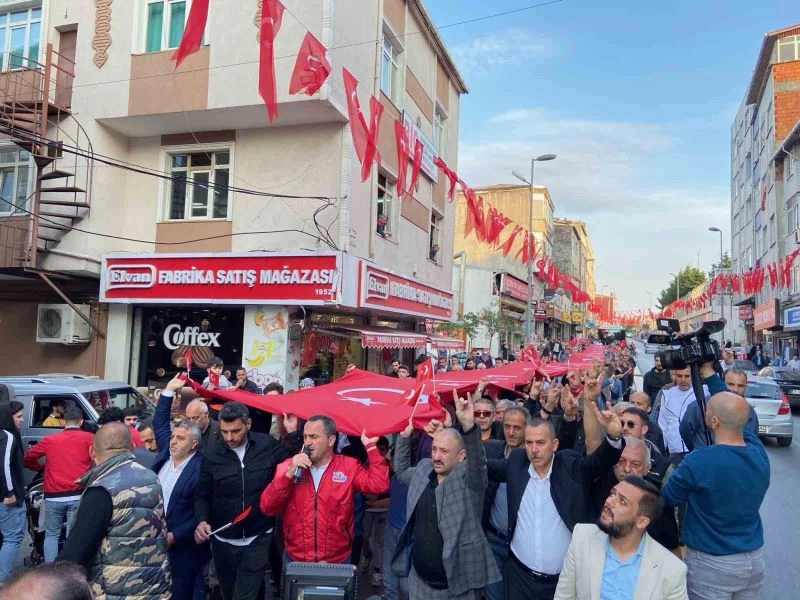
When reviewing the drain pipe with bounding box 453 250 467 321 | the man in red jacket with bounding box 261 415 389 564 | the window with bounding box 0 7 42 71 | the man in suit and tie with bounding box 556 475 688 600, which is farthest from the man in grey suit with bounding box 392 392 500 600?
the drain pipe with bounding box 453 250 467 321

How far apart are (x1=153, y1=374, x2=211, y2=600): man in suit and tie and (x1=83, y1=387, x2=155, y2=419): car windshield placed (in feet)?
12.1

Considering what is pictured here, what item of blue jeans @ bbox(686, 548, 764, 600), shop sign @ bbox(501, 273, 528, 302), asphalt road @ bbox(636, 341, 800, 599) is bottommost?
asphalt road @ bbox(636, 341, 800, 599)

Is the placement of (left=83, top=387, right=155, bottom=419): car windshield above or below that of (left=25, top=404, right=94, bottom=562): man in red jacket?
above

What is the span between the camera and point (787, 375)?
65.4 feet

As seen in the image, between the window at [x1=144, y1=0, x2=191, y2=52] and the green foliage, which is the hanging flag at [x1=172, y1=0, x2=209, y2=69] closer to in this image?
the window at [x1=144, y1=0, x2=191, y2=52]

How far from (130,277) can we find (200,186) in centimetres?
269

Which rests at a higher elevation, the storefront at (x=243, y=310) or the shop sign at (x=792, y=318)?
the shop sign at (x=792, y=318)

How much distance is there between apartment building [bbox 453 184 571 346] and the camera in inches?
1394

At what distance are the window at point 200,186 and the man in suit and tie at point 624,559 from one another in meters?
12.5

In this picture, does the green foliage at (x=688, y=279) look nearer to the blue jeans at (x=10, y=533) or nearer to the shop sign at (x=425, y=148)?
the shop sign at (x=425, y=148)

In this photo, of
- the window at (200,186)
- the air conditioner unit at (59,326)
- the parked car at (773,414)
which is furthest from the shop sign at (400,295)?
the parked car at (773,414)

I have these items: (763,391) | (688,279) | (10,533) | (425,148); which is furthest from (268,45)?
(688,279)

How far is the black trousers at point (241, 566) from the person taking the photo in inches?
175

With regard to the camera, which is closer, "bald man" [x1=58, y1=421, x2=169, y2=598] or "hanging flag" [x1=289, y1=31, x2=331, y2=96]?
"bald man" [x1=58, y1=421, x2=169, y2=598]
